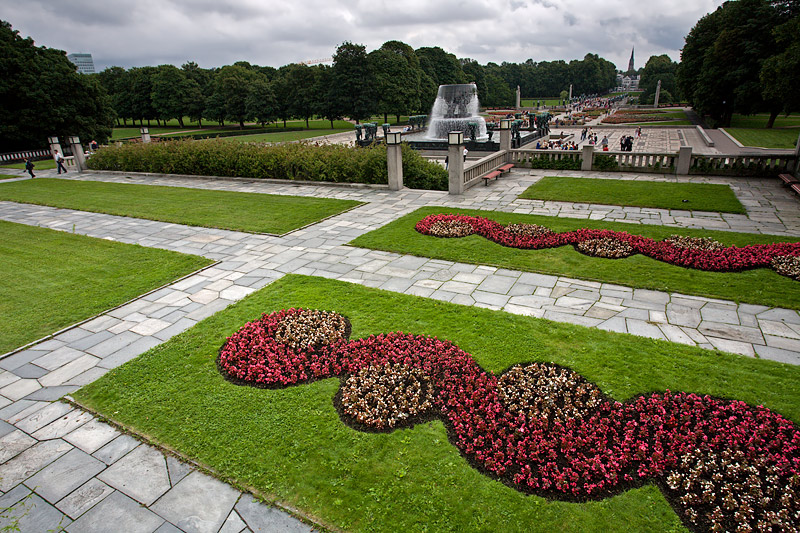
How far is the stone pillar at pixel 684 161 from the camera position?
1641 centimetres

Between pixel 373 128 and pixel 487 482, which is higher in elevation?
pixel 373 128

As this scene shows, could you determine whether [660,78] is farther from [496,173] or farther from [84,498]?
[84,498]

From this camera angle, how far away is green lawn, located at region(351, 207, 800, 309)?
7.22 meters

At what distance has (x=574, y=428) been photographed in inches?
169

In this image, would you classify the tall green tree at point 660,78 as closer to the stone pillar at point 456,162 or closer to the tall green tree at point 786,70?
the tall green tree at point 786,70

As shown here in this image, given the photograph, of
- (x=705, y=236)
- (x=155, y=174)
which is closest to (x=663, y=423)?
(x=705, y=236)

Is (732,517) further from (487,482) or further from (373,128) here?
(373,128)

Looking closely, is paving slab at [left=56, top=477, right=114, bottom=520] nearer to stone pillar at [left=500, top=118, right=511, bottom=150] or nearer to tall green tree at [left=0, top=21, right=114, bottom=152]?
stone pillar at [left=500, top=118, right=511, bottom=150]

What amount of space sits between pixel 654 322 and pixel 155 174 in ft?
73.9

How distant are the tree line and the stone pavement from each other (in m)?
40.2

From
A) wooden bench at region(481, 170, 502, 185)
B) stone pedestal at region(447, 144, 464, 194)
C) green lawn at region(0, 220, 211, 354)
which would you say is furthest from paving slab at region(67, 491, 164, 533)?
wooden bench at region(481, 170, 502, 185)

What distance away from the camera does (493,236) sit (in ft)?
33.3

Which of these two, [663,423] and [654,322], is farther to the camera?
[654,322]

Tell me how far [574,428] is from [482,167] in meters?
13.7
